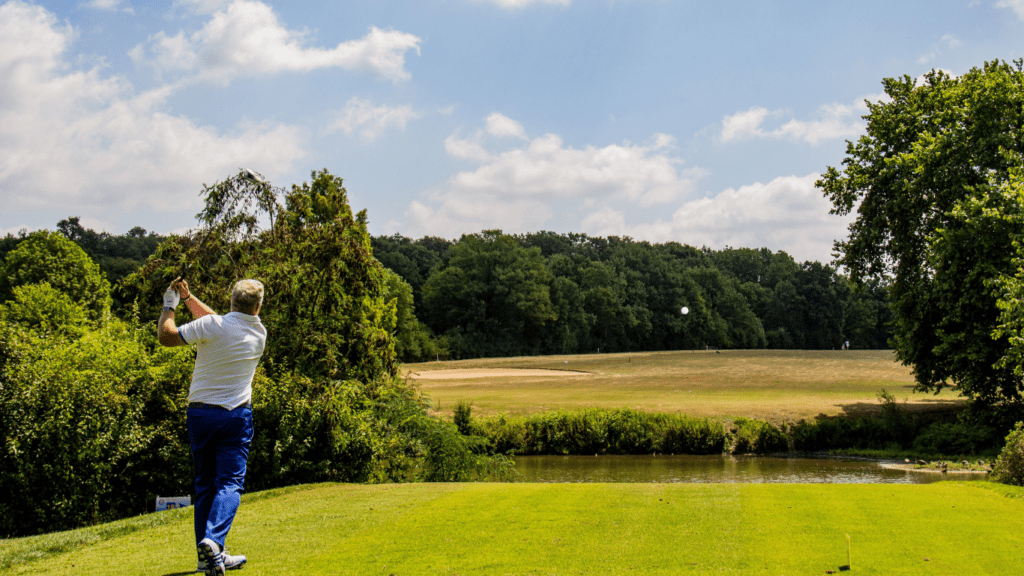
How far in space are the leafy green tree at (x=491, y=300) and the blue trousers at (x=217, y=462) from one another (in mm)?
97662

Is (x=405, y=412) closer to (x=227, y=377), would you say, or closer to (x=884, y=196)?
(x=227, y=377)

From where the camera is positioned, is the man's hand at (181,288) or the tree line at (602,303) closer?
the man's hand at (181,288)

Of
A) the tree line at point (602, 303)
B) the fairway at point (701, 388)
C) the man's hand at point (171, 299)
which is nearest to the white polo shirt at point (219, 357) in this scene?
the man's hand at point (171, 299)

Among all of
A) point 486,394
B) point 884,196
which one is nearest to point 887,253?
point 884,196

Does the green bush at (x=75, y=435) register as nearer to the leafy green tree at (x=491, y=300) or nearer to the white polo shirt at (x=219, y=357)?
the white polo shirt at (x=219, y=357)

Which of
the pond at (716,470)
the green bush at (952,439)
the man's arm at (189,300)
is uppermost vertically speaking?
the man's arm at (189,300)

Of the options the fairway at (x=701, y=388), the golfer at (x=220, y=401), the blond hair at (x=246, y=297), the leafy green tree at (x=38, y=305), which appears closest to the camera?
the golfer at (x=220, y=401)

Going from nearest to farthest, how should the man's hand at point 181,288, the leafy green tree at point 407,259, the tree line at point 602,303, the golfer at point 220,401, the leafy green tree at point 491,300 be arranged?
the golfer at point 220,401 < the man's hand at point 181,288 < the leafy green tree at point 491,300 < the tree line at point 602,303 < the leafy green tree at point 407,259

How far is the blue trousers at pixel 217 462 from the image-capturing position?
5.75 m

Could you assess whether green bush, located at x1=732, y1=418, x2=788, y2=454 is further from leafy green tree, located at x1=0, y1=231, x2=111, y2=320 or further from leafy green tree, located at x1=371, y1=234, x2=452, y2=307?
leafy green tree, located at x1=371, y1=234, x2=452, y2=307

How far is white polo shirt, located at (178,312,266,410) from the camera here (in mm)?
5746

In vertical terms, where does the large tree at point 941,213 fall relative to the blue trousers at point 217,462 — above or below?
above

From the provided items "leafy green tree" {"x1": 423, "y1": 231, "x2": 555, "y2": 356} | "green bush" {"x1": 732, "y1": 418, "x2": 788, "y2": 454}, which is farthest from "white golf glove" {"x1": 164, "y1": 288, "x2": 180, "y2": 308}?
"leafy green tree" {"x1": 423, "y1": 231, "x2": 555, "y2": 356}

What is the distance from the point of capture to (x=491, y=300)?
111m
